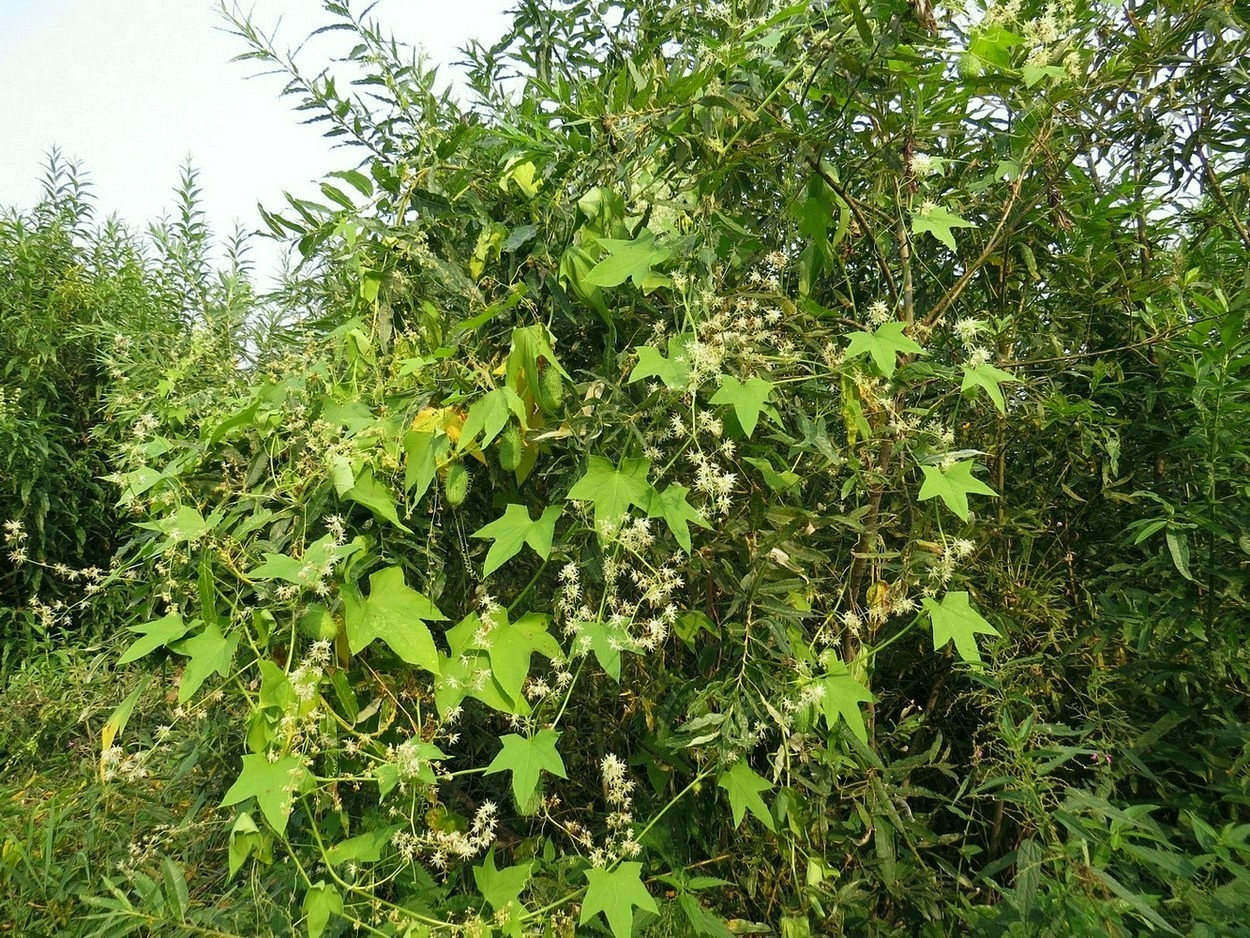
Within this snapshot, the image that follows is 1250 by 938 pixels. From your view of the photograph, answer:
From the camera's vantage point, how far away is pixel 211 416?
139cm

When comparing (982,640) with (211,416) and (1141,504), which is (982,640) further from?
(211,416)

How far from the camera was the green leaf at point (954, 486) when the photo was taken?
1.07m

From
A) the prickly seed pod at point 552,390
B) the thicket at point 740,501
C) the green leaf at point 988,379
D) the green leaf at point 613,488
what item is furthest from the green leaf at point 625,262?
the green leaf at point 988,379

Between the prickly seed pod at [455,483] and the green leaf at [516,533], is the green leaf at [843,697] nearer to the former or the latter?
the green leaf at [516,533]

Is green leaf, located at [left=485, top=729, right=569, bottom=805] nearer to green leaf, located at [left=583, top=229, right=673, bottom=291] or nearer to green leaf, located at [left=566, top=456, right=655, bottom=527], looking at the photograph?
green leaf, located at [left=566, top=456, right=655, bottom=527]

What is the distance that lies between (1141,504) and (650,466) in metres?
1.02

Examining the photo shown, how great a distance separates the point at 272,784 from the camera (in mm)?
1097

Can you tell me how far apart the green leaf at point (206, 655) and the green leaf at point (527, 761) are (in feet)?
1.39

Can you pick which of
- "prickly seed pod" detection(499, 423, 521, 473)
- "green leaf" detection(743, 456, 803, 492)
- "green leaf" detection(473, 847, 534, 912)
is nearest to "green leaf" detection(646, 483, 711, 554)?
"green leaf" detection(743, 456, 803, 492)

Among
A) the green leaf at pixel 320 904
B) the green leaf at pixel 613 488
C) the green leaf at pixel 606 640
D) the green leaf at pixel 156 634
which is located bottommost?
the green leaf at pixel 320 904

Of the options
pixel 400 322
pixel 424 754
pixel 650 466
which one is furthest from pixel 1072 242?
pixel 424 754

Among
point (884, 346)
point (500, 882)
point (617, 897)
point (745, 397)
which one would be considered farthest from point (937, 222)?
point (500, 882)

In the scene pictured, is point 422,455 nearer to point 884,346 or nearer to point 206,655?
point 206,655

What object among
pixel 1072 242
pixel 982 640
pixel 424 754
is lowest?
pixel 982 640
